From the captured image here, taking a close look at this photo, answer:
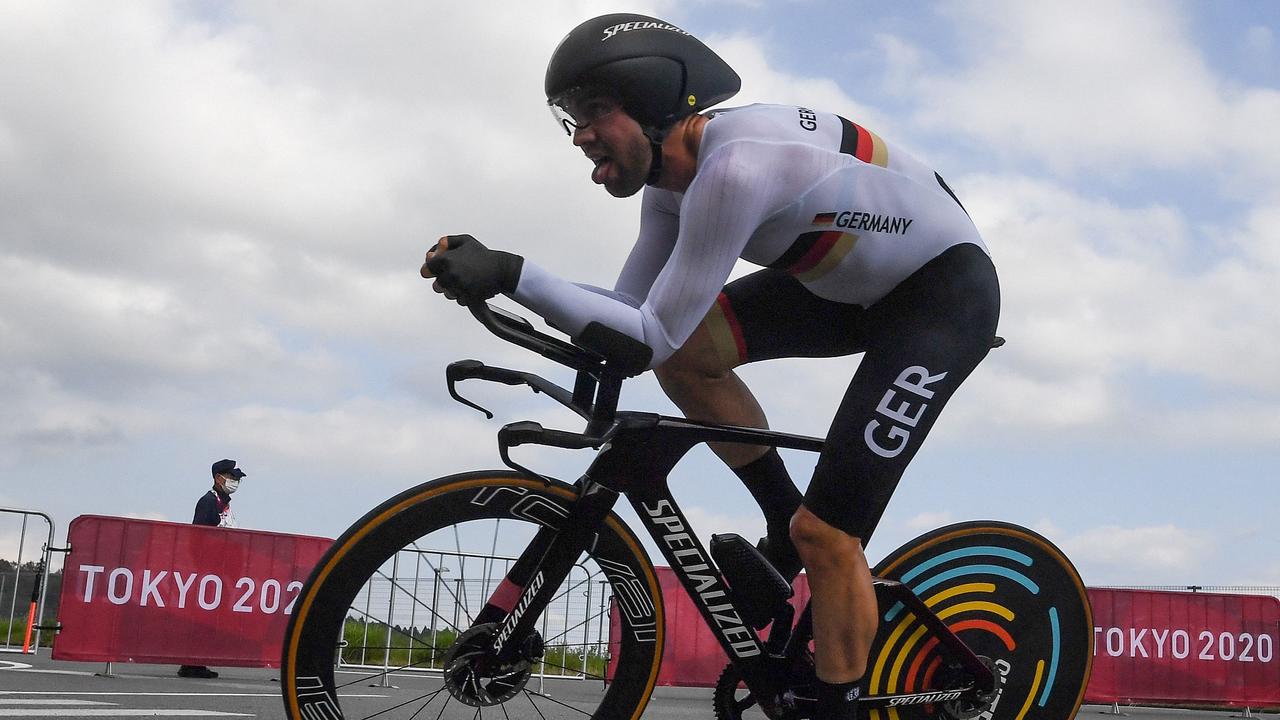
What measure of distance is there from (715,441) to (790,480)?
345 mm

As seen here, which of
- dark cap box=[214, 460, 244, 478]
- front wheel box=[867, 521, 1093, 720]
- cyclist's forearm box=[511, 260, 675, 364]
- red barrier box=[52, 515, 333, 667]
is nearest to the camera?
cyclist's forearm box=[511, 260, 675, 364]

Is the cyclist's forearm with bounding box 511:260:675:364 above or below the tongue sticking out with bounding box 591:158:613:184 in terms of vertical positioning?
below

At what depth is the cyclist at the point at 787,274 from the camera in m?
2.82

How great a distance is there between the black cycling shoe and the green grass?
0.55 metres

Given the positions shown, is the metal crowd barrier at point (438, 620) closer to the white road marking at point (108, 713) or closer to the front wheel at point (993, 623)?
the front wheel at point (993, 623)

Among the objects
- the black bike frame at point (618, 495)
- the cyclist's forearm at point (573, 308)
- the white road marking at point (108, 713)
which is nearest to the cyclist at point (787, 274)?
the cyclist's forearm at point (573, 308)

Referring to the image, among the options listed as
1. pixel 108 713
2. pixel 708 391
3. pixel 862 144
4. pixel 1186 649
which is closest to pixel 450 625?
pixel 708 391

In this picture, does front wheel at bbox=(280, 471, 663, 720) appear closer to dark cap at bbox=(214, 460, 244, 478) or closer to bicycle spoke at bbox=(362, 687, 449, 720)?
bicycle spoke at bbox=(362, 687, 449, 720)

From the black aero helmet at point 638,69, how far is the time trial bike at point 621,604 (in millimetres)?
598

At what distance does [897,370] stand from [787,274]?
49cm

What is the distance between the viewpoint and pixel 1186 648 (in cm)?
1277

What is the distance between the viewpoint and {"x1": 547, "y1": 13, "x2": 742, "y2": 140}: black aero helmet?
2.94 meters

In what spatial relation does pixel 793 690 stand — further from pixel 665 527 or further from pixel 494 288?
pixel 494 288

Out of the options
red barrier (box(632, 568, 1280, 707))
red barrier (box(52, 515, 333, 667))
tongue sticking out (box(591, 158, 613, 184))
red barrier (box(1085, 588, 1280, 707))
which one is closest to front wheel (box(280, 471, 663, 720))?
tongue sticking out (box(591, 158, 613, 184))
